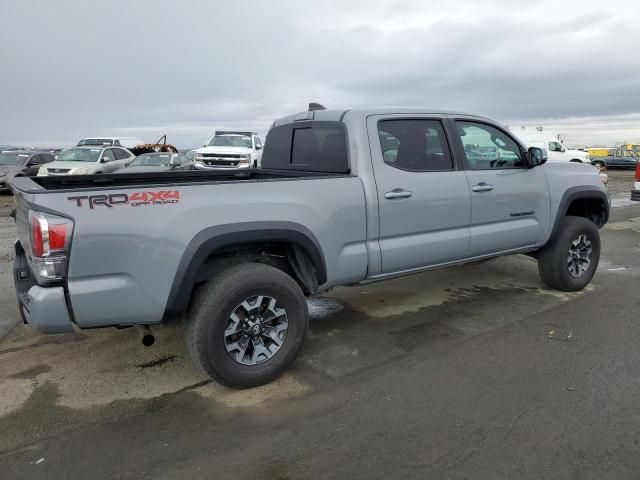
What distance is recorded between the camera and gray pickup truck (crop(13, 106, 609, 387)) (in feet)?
9.36

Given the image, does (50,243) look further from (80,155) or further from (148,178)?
(80,155)

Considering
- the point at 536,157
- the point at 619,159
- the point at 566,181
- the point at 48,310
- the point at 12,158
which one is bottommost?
the point at 48,310

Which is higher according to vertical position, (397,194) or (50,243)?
(397,194)

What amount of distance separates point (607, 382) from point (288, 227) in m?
2.47

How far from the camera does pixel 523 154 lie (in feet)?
16.5

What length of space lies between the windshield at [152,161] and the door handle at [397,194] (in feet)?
51.1

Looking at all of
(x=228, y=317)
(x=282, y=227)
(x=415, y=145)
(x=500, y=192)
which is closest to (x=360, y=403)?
(x=228, y=317)

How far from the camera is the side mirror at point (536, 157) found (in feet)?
16.2

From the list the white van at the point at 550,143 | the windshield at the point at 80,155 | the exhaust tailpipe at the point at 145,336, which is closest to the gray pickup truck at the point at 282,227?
the exhaust tailpipe at the point at 145,336

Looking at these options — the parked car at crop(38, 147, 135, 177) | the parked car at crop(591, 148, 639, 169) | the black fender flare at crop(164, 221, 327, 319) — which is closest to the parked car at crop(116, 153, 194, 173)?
the parked car at crop(38, 147, 135, 177)

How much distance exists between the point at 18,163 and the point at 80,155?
2.34 metres

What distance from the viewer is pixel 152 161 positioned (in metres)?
18.4

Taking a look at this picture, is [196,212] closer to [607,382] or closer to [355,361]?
[355,361]

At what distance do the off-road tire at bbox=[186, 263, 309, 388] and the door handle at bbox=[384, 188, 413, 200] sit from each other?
1.06 metres
